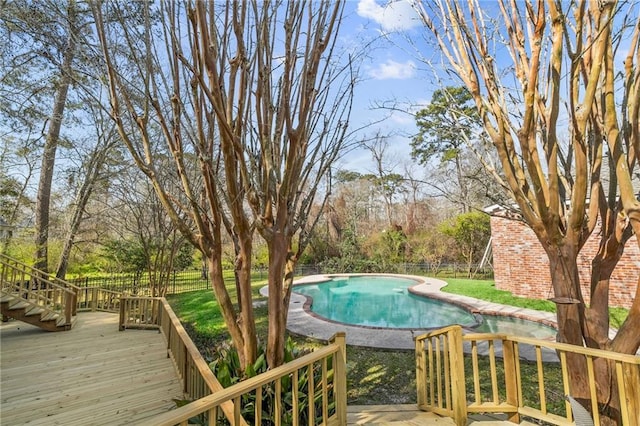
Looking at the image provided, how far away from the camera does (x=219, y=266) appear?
123 inches

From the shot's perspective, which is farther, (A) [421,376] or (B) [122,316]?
(B) [122,316]

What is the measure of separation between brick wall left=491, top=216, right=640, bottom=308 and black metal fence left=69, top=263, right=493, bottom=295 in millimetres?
4542

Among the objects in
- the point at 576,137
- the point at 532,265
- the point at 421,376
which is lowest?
the point at 421,376

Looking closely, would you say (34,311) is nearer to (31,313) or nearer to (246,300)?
(31,313)

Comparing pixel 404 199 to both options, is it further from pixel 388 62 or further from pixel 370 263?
pixel 388 62

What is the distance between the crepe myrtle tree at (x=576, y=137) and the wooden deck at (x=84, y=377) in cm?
475

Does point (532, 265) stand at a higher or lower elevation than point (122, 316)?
higher

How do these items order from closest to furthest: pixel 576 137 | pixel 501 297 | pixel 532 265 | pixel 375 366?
pixel 576 137 → pixel 375 366 → pixel 501 297 → pixel 532 265

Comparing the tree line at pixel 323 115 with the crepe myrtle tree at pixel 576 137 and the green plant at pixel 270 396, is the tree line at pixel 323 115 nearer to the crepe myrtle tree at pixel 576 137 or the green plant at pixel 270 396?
the crepe myrtle tree at pixel 576 137

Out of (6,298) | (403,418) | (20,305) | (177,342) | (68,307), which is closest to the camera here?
(403,418)

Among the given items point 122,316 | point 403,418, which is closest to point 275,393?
point 403,418

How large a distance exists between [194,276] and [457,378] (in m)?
18.0

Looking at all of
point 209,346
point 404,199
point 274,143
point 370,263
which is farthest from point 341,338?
point 404,199

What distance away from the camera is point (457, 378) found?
9.70 feet
